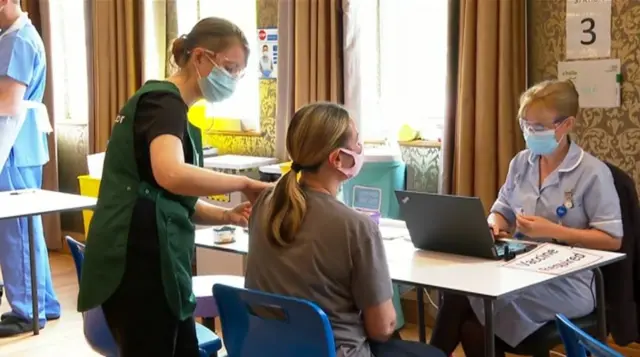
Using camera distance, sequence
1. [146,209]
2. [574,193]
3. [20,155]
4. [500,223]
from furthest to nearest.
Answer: [20,155]
[500,223]
[574,193]
[146,209]

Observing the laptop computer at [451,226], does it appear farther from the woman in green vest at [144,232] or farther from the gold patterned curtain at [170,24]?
the gold patterned curtain at [170,24]

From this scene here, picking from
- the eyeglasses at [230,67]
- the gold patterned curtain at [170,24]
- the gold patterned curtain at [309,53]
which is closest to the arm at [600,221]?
the eyeglasses at [230,67]

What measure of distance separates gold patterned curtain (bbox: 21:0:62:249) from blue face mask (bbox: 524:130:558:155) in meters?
3.90

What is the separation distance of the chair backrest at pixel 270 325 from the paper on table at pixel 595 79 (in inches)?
81.1

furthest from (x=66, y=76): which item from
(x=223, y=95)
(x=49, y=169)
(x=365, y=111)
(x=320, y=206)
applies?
(x=320, y=206)

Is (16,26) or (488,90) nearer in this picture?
(488,90)

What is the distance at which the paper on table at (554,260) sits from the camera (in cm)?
228

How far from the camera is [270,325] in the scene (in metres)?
1.94

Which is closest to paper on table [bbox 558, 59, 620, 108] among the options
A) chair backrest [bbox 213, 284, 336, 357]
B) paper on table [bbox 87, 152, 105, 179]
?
chair backrest [bbox 213, 284, 336, 357]

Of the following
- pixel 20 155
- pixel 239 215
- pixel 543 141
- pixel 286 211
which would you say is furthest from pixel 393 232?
pixel 20 155

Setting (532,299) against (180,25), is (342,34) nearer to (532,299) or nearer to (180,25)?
(180,25)

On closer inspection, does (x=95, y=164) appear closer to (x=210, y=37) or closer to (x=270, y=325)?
(x=210, y=37)

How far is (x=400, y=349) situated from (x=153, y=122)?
827mm

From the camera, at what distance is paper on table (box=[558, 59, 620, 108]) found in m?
3.41
